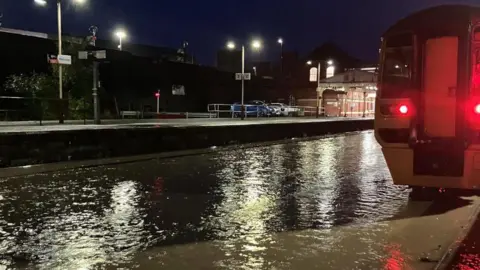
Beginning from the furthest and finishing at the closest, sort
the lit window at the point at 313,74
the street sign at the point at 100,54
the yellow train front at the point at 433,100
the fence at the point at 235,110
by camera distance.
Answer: the lit window at the point at 313,74 → the fence at the point at 235,110 → the street sign at the point at 100,54 → the yellow train front at the point at 433,100

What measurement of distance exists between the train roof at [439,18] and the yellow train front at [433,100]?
0.05 ft

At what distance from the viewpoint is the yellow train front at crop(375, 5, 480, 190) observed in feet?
24.7

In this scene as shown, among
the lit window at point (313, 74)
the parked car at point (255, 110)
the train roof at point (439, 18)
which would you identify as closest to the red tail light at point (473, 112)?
the train roof at point (439, 18)

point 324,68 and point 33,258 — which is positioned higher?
point 324,68

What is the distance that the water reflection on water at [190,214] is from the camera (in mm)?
5848

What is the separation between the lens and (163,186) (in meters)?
10.8

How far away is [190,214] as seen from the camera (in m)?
8.09

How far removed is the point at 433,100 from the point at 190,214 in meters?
4.18

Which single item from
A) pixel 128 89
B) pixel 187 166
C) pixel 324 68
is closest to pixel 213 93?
pixel 128 89

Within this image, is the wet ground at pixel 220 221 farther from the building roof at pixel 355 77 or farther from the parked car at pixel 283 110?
the building roof at pixel 355 77

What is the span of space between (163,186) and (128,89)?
37.9 metres

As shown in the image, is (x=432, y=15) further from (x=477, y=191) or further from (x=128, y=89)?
(x=128, y=89)

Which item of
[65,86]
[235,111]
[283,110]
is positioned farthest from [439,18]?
[283,110]

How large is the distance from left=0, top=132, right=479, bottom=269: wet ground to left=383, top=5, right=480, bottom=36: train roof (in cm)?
301
